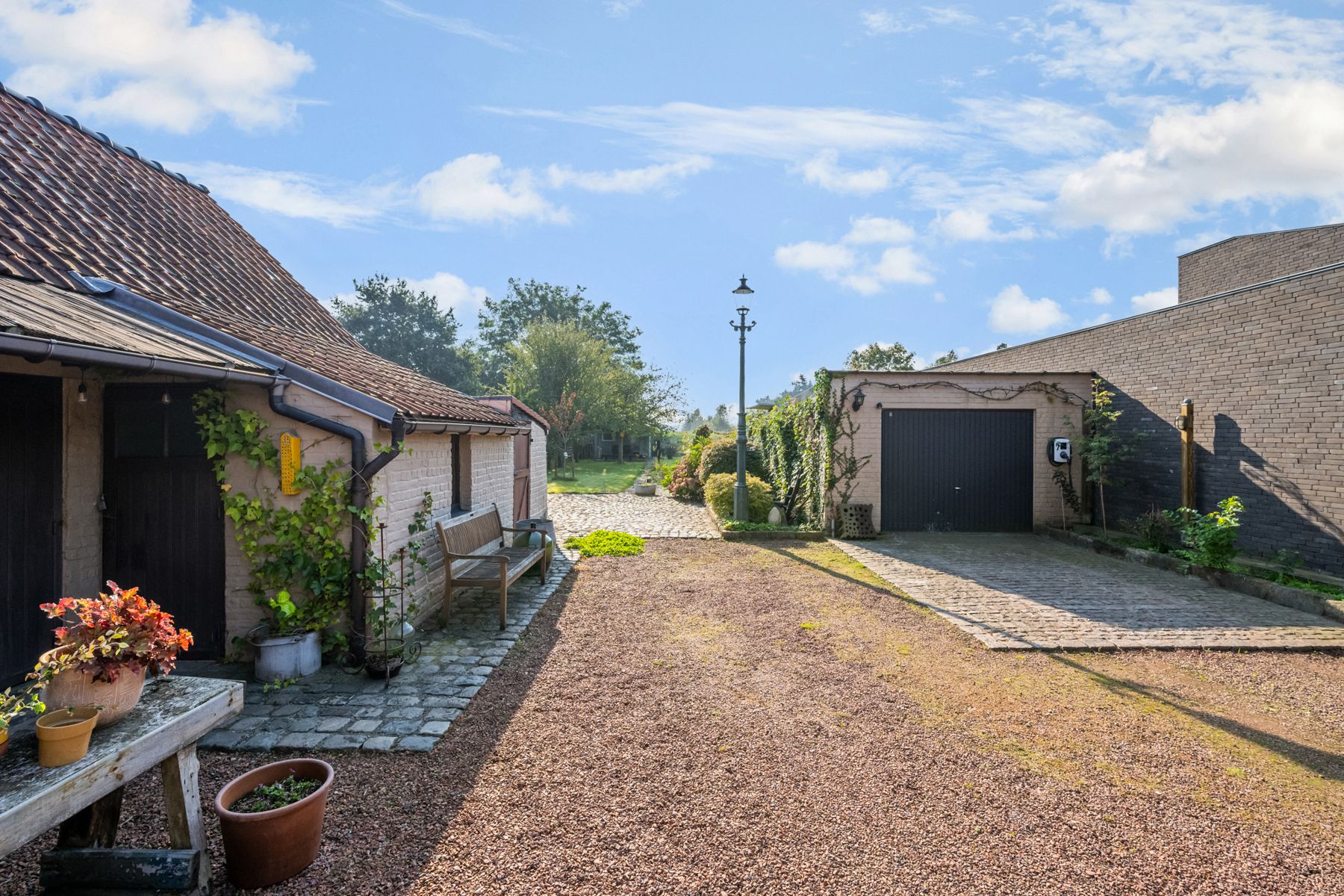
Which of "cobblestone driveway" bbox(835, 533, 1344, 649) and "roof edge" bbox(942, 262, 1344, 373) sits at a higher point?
"roof edge" bbox(942, 262, 1344, 373)

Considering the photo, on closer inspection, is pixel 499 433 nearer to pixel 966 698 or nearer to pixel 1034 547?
pixel 966 698

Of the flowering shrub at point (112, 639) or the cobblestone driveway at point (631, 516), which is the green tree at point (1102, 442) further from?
the flowering shrub at point (112, 639)

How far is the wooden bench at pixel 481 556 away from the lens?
6551mm

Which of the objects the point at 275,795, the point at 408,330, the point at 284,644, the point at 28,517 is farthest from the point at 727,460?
the point at 408,330

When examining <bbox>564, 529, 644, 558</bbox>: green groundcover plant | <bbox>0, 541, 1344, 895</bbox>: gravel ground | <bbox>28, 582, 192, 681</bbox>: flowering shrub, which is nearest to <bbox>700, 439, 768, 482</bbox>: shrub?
<bbox>564, 529, 644, 558</bbox>: green groundcover plant

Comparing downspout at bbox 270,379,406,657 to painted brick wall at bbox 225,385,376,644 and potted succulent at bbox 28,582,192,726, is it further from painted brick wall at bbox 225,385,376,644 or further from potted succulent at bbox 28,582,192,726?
potted succulent at bbox 28,582,192,726

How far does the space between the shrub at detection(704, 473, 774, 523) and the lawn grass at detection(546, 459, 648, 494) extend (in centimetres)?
447

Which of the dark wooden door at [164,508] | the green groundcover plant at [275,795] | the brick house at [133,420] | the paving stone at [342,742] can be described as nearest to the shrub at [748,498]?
the brick house at [133,420]

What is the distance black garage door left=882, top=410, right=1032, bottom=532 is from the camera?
1212 cm

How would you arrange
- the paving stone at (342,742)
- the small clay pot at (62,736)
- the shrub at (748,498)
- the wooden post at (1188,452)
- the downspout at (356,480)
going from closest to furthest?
the small clay pot at (62,736), the paving stone at (342,742), the downspout at (356,480), the wooden post at (1188,452), the shrub at (748,498)

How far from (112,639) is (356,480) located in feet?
9.55

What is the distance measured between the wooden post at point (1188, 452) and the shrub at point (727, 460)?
336 inches

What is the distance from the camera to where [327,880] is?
2814mm

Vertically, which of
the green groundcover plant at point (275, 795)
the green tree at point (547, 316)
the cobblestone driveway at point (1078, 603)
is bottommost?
the cobblestone driveway at point (1078, 603)
